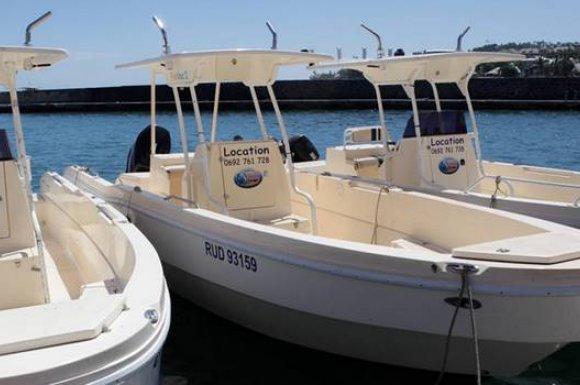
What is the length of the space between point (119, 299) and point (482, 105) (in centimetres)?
4706

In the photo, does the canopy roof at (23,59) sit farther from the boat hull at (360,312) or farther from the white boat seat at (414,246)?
the white boat seat at (414,246)

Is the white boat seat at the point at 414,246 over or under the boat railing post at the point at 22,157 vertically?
under

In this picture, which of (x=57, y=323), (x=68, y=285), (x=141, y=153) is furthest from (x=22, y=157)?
(x=141, y=153)

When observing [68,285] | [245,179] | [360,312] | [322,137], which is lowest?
[322,137]

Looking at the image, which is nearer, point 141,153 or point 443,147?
point 443,147

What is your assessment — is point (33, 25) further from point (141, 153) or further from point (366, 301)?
point (141, 153)

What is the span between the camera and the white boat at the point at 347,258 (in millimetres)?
4418

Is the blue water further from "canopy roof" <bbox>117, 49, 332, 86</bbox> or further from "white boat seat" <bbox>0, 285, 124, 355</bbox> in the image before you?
"white boat seat" <bbox>0, 285, 124, 355</bbox>

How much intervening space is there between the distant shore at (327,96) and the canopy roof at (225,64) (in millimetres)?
37552

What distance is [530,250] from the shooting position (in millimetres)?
4500

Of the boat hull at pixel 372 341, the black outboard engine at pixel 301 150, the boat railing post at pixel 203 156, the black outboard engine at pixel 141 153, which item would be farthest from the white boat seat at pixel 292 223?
the black outboard engine at pixel 301 150

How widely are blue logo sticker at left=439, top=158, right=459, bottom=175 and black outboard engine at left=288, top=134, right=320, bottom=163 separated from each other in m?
3.57

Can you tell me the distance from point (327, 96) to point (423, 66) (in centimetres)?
4813

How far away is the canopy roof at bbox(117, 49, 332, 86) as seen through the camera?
6324mm
